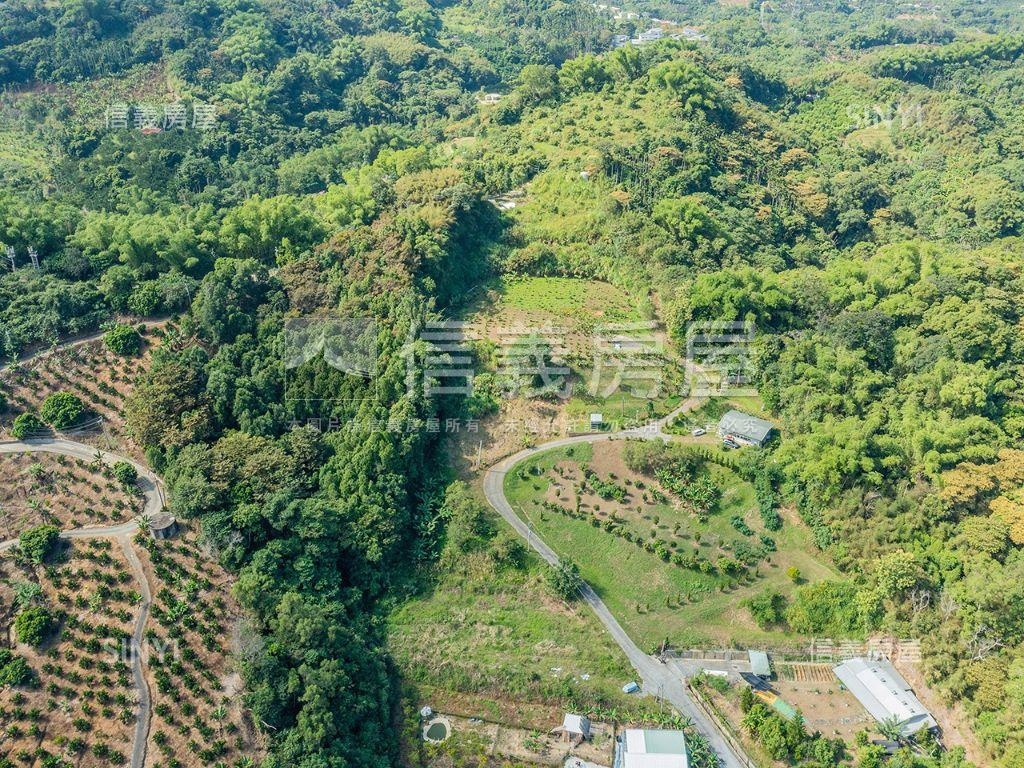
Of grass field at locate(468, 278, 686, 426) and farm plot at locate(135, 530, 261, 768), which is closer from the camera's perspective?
farm plot at locate(135, 530, 261, 768)

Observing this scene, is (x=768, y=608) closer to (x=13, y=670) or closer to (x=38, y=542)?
(x=13, y=670)

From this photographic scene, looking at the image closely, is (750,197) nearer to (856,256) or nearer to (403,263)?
(856,256)

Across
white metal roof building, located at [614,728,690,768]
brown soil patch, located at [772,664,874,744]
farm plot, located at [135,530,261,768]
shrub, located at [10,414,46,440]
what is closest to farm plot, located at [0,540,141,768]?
farm plot, located at [135,530,261,768]

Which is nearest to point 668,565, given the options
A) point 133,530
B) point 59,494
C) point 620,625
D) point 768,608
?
point 620,625

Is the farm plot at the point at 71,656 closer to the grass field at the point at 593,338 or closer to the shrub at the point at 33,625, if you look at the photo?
the shrub at the point at 33,625

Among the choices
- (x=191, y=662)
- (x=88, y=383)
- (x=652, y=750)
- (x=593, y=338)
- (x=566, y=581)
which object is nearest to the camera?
(x=652, y=750)

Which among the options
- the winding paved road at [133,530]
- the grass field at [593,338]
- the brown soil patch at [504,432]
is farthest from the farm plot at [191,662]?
the grass field at [593,338]

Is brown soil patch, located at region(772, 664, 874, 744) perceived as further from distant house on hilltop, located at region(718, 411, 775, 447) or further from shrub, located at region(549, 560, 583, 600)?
distant house on hilltop, located at region(718, 411, 775, 447)

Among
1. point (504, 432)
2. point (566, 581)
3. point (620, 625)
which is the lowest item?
point (620, 625)
